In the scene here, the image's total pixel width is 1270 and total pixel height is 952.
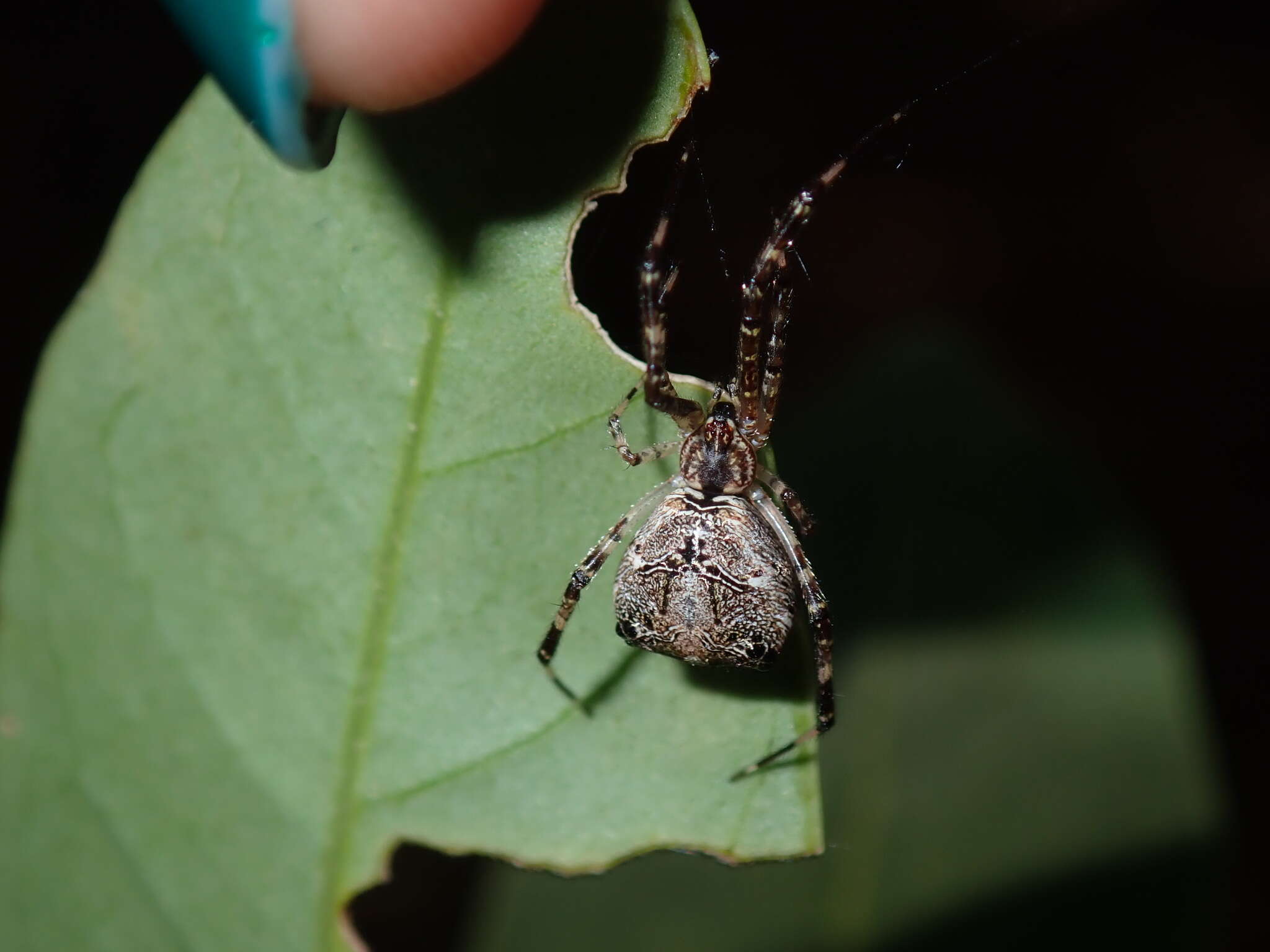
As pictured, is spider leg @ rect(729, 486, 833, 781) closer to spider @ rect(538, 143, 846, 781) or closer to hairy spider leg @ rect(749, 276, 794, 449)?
spider @ rect(538, 143, 846, 781)

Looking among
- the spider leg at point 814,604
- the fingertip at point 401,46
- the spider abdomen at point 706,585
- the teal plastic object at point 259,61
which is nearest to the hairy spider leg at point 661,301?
the spider abdomen at point 706,585

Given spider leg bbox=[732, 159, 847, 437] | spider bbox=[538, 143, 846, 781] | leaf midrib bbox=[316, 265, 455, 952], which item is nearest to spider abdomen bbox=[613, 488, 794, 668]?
spider bbox=[538, 143, 846, 781]

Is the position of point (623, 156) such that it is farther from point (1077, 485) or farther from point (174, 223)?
point (1077, 485)

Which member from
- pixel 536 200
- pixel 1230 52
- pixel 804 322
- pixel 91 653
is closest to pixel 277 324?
pixel 536 200

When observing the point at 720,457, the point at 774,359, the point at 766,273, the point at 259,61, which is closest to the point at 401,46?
the point at 259,61

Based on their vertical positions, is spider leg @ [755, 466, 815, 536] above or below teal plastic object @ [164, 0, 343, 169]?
below

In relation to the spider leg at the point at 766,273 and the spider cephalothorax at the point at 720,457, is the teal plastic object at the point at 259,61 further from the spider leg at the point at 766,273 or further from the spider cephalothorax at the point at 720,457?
the spider cephalothorax at the point at 720,457
